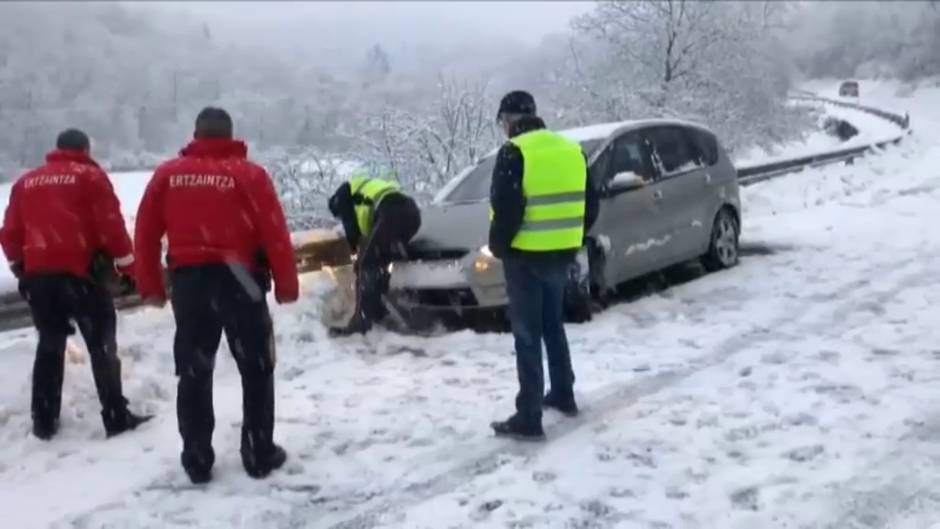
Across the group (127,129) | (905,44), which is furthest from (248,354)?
(905,44)

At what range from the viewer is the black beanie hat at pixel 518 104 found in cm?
643

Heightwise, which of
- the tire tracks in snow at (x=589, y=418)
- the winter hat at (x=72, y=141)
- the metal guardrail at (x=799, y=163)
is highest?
the winter hat at (x=72, y=141)

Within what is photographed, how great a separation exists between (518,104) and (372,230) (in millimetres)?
2852

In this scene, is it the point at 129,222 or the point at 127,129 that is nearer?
the point at 129,222

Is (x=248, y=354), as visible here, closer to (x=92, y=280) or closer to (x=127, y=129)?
(x=92, y=280)

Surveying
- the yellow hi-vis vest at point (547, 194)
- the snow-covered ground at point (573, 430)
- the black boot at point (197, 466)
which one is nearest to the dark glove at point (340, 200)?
the snow-covered ground at point (573, 430)

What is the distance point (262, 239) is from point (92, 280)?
4.60 ft

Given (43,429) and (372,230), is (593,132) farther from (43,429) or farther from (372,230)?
(43,429)

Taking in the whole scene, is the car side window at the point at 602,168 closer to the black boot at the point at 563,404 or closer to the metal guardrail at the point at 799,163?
the black boot at the point at 563,404

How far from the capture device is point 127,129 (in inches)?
829

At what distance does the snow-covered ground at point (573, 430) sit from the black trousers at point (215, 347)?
0.22 meters

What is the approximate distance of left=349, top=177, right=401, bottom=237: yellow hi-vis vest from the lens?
29.7 ft

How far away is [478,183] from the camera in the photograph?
10.6m

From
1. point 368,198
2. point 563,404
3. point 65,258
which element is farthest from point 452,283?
point 65,258
